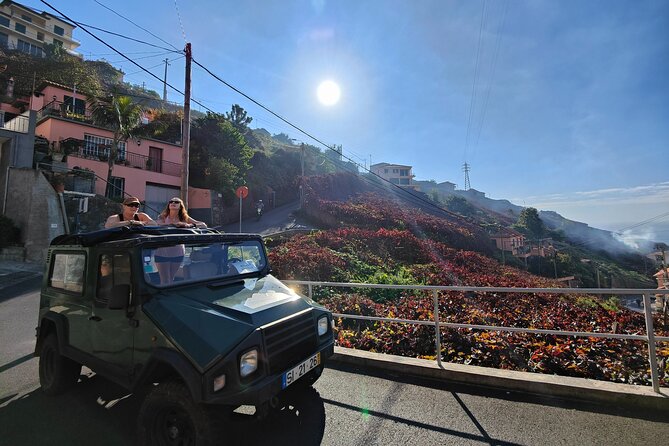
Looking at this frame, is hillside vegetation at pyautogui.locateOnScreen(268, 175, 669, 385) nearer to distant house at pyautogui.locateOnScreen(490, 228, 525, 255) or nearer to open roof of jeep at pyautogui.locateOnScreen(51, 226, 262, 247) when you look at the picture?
open roof of jeep at pyautogui.locateOnScreen(51, 226, 262, 247)

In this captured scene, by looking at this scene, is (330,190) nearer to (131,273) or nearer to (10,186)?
(10,186)

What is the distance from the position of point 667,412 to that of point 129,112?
80.4 feet

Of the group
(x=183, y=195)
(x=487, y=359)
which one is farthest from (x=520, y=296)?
(x=183, y=195)

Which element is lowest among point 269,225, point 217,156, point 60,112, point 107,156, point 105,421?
point 105,421

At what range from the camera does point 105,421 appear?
10.2ft

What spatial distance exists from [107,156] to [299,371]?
81.4 feet

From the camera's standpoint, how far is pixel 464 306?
708cm

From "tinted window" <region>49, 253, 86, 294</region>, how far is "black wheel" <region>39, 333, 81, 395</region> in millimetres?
643

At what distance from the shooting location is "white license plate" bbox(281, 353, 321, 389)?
258 centimetres

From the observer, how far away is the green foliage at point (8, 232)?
1383 centimetres

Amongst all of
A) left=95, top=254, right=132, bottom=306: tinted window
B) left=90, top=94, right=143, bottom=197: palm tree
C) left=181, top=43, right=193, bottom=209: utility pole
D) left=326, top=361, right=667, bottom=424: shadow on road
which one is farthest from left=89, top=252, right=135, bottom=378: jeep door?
left=90, top=94, right=143, bottom=197: palm tree

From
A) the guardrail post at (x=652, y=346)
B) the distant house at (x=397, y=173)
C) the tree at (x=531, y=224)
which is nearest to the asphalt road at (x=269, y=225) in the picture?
the guardrail post at (x=652, y=346)

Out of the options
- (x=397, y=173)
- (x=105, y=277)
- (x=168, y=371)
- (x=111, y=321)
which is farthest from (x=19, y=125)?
(x=397, y=173)

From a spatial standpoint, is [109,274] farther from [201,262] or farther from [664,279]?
[664,279]
